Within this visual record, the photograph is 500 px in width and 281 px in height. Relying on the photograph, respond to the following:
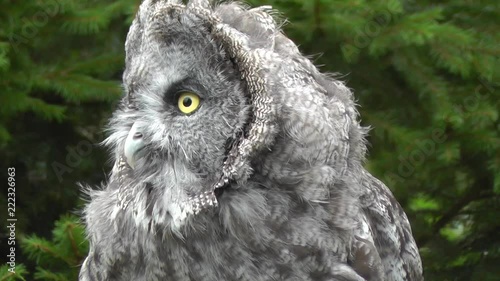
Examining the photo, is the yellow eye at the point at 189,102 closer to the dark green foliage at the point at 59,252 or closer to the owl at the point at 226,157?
the owl at the point at 226,157

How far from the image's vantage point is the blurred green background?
3713 millimetres

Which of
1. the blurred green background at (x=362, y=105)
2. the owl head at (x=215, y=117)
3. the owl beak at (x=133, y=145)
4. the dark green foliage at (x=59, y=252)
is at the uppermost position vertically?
the owl head at (x=215, y=117)

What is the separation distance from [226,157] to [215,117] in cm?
14

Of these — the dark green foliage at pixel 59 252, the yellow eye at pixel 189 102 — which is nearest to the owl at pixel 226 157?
the yellow eye at pixel 189 102

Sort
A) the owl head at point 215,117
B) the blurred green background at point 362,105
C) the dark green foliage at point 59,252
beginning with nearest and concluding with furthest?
the owl head at point 215,117, the dark green foliage at point 59,252, the blurred green background at point 362,105

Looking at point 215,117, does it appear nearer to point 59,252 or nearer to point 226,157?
point 226,157

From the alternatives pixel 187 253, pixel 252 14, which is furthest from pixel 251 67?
pixel 187 253

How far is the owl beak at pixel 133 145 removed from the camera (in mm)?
2621

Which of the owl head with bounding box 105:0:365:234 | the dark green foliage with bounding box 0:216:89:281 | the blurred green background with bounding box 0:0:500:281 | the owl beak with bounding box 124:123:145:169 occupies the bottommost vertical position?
the dark green foliage with bounding box 0:216:89:281

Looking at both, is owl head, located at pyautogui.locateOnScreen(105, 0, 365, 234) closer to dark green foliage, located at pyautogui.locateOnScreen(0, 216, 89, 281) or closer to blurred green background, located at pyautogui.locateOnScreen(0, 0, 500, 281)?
dark green foliage, located at pyautogui.locateOnScreen(0, 216, 89, 281)

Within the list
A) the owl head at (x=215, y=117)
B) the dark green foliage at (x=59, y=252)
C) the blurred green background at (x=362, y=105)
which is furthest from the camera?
the blurred green background at (x=362, y=105)

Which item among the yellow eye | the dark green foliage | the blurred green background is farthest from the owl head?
the blurred green background

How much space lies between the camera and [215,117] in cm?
257

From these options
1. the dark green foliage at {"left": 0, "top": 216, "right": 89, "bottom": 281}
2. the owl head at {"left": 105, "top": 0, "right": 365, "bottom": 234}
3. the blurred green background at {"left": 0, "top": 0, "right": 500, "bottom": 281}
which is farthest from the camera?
the blurred green background at {"left": 0, "top": 0, "right": 500, "bottom": 281}
